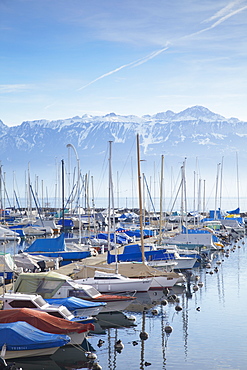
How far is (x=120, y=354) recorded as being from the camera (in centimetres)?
2364

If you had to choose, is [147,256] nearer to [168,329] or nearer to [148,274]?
[148,274]

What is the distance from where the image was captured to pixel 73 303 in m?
26.5

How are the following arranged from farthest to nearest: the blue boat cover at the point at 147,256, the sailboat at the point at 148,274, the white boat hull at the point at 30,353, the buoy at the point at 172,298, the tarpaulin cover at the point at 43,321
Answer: the blue boat cover at the point at 147,256 → the sailboat at the point at 148,274 → the buoy at the point at 172,298 → the tarpaulin cover at the point at 43,321 → the white boat hull at the point at 30,353

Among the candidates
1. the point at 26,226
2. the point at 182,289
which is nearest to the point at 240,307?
the point at 182,289

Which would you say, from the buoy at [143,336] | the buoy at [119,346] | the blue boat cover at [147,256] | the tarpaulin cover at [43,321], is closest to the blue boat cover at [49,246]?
the blue boat cover at [147,256]

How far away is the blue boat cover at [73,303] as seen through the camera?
1033 inches

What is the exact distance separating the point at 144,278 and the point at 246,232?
5516 cm

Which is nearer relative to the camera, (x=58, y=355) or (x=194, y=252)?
(x=58, y=355)

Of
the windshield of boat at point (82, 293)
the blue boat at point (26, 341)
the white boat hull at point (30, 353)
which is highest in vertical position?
the windshield of boat at point (82, 293)

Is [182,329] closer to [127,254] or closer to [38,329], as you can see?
[38,329]

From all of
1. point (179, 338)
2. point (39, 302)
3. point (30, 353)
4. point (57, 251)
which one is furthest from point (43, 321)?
point (57, 251)

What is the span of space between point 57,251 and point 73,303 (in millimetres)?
22145

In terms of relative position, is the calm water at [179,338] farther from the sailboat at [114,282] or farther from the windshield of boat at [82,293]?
the windshield of boat at [82,293]

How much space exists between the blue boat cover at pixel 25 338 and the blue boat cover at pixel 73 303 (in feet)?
13.9
